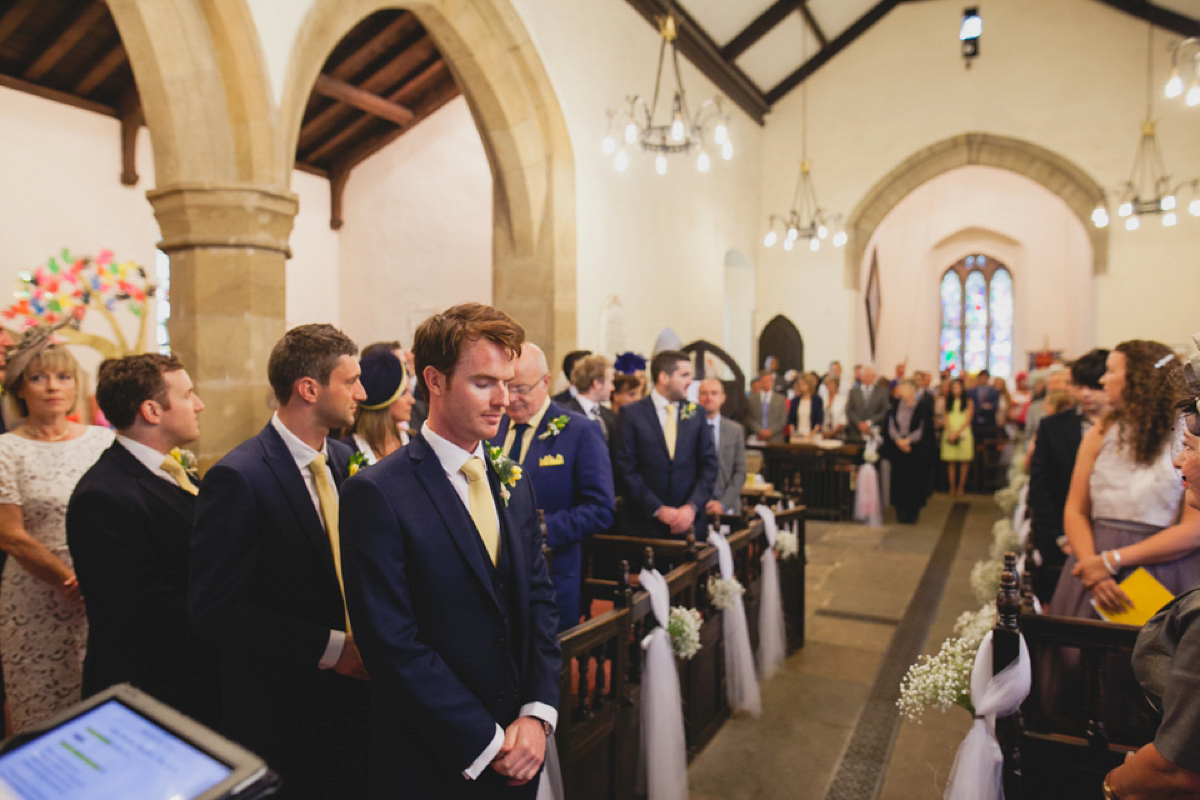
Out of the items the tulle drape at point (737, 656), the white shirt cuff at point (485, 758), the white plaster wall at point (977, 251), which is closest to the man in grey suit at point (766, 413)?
the tulle drape at point (737, 656)

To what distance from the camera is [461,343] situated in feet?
5.09

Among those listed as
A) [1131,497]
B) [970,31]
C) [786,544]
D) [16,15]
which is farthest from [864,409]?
[16,15]

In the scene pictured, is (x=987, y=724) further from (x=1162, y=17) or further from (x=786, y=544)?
(x=1162, y=17)

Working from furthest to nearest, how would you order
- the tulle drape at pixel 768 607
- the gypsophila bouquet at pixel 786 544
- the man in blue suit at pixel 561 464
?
1. the gypsophila bouquet at pixel 786 544
2. the tulle drape at pixel 768 607
3. the man in blue suit at pixel 561 464

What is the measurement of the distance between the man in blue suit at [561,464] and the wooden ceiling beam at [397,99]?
6.93 m

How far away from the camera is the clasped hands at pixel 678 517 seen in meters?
3.75

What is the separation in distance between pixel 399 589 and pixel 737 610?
2.48m

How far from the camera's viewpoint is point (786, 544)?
4434 millimetres

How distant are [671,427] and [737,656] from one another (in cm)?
112

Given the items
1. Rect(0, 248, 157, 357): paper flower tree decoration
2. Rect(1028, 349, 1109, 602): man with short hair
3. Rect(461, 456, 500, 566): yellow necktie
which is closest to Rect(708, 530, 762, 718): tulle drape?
Rect(1028, 349, 1109, 602): man with short hair

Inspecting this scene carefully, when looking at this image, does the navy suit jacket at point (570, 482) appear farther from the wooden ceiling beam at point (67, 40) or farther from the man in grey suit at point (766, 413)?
the man in grey suit at point (766, 413)

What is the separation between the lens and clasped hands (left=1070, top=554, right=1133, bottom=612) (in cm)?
246

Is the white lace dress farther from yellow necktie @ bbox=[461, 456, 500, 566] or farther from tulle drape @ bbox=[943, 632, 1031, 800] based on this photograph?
tulle drape @ bbox=[943, 632, 1031, 800]

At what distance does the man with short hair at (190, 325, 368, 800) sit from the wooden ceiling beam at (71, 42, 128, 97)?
281 inches
